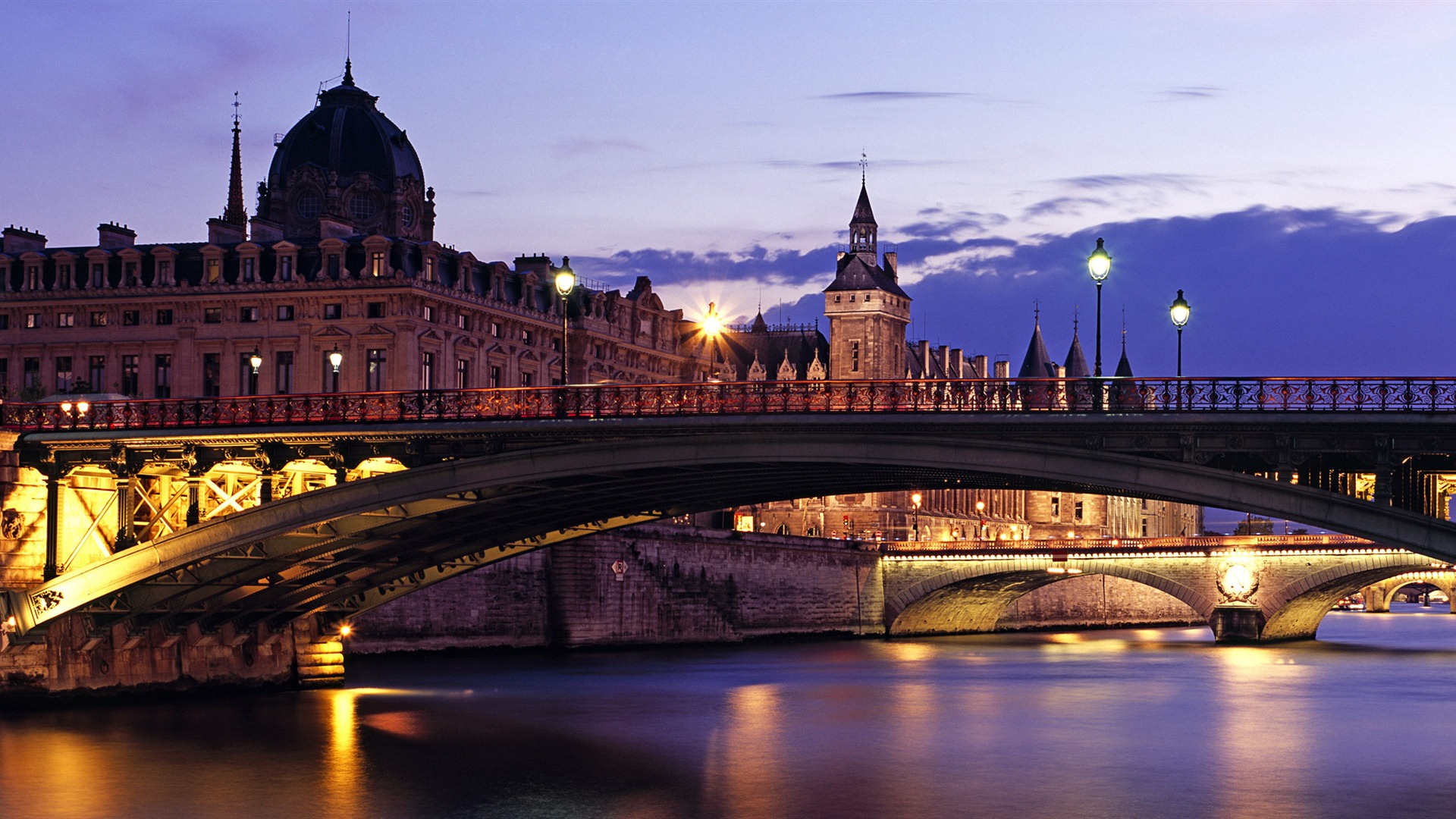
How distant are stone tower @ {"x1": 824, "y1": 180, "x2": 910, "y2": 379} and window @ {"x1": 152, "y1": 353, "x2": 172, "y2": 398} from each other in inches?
2979

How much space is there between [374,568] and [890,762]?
60.9 feet

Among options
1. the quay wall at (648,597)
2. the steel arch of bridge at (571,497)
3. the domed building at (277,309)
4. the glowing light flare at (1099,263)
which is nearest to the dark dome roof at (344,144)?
the domed building at (277,309)

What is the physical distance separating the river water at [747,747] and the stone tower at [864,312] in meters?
84.6

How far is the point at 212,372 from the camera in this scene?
88125mm

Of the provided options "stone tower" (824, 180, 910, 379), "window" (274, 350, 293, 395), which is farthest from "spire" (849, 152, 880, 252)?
"window" (274, 350, 293, 395)

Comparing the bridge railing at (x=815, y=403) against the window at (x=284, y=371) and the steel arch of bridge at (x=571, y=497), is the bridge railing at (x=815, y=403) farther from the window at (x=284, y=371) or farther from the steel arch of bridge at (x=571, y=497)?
the window at (x=284, y=371)

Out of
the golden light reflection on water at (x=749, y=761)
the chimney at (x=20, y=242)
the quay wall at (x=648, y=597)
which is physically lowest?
the golden light reflection on water at (x=749, y=761)

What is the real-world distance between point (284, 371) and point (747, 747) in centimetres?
4372

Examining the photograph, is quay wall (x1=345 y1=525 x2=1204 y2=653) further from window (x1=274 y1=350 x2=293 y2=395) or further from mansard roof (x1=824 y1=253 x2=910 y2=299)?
mansard roof (x1=824 y1=253 x2=910 y2=299)

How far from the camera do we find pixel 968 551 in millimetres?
107750

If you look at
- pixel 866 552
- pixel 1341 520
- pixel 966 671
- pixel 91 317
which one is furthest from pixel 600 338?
pixel 1341 520

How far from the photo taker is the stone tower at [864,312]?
523 ft

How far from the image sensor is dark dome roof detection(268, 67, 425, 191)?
99.4 meters

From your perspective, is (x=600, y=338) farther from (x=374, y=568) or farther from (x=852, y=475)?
(x=852, y=475)
